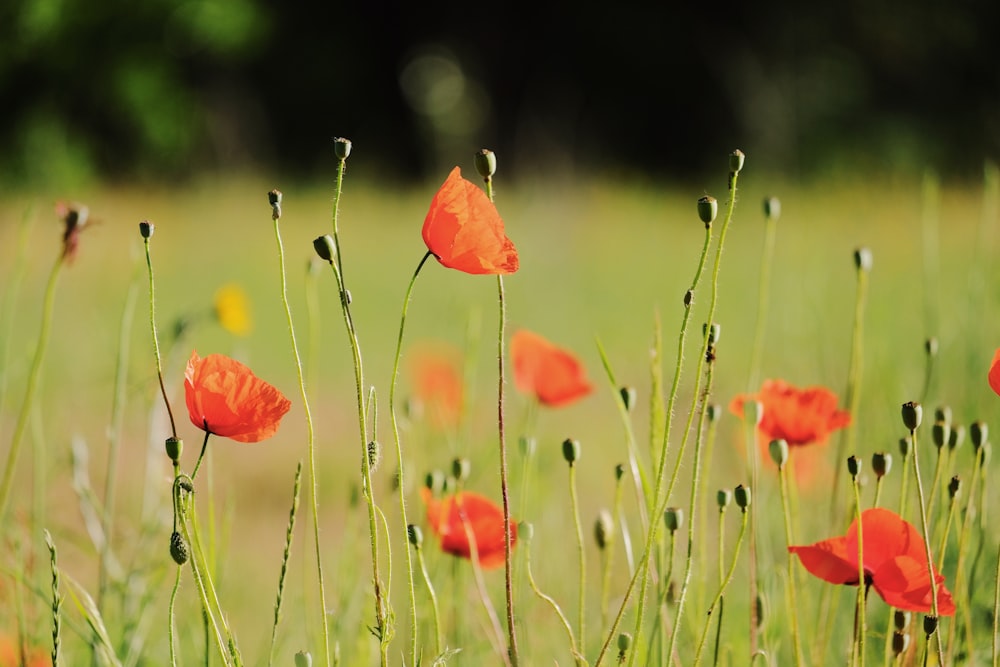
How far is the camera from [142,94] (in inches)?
447

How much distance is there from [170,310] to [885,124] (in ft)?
32.4

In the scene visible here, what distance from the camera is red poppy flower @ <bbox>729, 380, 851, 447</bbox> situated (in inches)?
30.1

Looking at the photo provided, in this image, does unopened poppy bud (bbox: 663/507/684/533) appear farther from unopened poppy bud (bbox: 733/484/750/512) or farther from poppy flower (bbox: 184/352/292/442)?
poppy flower (bbox: 184/352/292/442)

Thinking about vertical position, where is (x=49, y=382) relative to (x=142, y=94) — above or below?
below

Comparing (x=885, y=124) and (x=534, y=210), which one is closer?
(x=534, y=210)

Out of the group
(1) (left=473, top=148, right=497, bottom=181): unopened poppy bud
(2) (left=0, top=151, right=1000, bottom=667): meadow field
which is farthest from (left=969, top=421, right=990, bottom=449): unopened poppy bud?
(1) (left=473, top=148, right=497, bottom=181): unopened poppy bud

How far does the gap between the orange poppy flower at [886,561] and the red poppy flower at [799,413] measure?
0.40ft

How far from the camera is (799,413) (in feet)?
2.53

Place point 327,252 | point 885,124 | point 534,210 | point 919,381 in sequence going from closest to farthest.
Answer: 1. point 327,252
2. point 919,381
3. point 534,210
4. point 885,124

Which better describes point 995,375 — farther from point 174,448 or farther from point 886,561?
point 174,448

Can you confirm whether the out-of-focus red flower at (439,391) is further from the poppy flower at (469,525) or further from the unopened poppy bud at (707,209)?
the unopened poppy bud at (707,209)

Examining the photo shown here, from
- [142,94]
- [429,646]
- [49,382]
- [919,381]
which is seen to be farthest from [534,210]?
[142,94]

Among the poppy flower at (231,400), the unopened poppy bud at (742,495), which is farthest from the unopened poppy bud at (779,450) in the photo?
the poppy flower at (231,400)

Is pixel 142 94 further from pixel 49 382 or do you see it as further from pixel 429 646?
pixel 429 646
